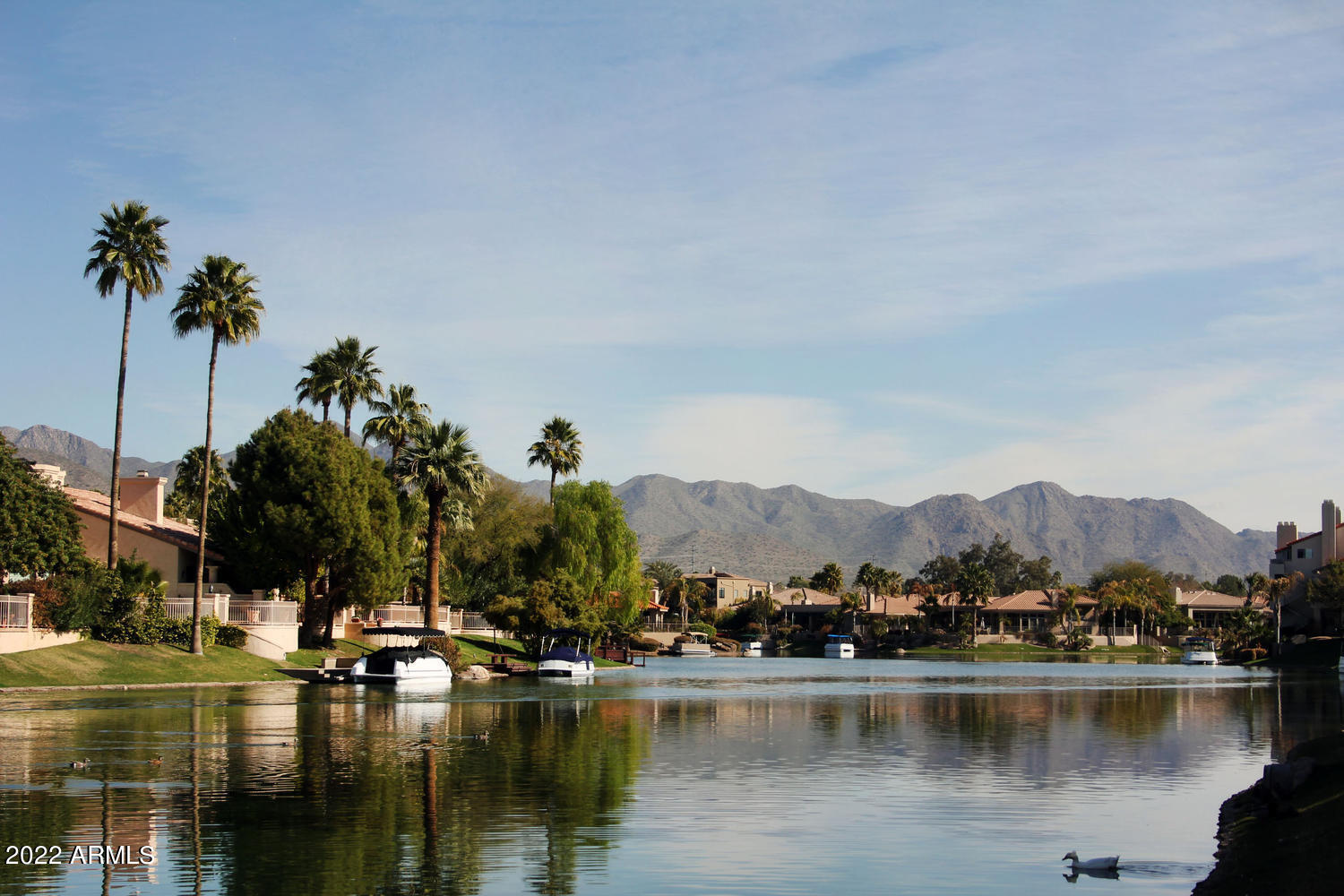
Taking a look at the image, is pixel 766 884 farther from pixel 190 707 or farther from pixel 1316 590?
pixel 1316 590

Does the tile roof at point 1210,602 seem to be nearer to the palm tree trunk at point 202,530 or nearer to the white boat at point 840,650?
the white boat at point 840,650

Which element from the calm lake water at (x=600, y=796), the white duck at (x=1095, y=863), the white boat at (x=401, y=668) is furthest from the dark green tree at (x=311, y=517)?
the white duck at (x=1095, y=863)

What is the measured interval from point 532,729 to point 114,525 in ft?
101

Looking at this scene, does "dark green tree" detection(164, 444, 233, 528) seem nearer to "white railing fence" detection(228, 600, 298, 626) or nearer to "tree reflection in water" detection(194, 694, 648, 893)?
"white railing fence" detection(228, 600, 298, 626)

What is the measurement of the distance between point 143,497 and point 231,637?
20.6m

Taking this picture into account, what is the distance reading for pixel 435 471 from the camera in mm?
74062

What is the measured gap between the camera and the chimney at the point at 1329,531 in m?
136

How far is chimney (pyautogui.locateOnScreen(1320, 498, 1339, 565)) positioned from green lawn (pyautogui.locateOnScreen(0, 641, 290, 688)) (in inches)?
4573

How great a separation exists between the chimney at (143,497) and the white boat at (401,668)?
24891mm

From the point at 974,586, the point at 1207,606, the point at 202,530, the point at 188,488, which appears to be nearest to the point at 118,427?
the point at 202,530

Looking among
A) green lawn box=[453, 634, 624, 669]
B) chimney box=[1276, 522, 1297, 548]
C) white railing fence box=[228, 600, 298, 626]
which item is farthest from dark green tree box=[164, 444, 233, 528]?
chimney box=[1276, 522, 1297, 548]

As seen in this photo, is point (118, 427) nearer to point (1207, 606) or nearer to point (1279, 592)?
point (1279, 592)

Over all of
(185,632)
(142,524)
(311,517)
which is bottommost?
(185,632)

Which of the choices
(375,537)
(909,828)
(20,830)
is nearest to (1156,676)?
(375,537)
